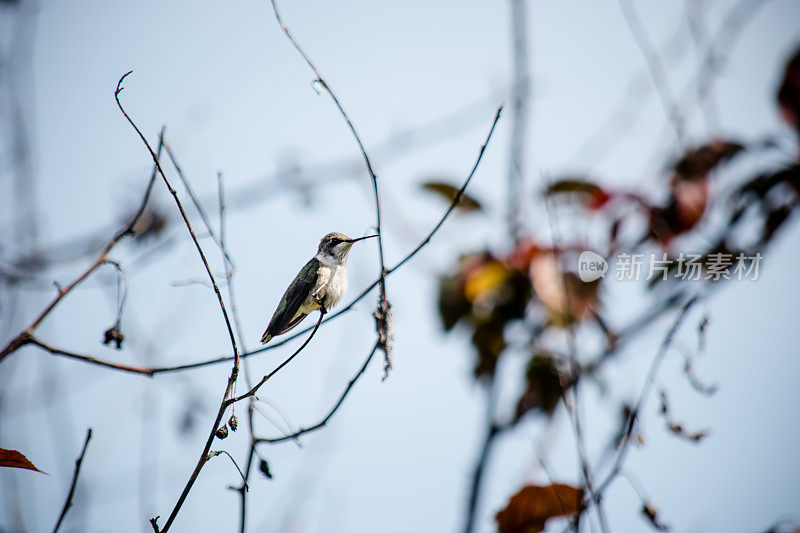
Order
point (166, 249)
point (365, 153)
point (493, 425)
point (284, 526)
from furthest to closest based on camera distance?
point (284, 526)
point (493, 425)
point (166, 249)
point (365, 153)

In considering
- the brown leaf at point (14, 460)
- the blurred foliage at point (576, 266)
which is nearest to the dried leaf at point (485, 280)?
the blurred foliage at point (576, 266)

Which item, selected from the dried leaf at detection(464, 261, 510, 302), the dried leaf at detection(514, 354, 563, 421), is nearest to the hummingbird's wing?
the dried leaf at detection(464, 261, 510, 302)

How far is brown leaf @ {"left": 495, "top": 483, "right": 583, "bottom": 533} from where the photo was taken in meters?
2.02

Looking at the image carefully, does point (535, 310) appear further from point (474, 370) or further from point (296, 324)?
point (296, 324)

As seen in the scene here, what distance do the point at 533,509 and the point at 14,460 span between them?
5.65ft

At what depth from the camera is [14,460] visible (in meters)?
1.55

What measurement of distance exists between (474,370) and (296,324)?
45.6 inches

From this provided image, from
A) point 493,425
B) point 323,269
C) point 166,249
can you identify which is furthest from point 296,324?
point 493,425

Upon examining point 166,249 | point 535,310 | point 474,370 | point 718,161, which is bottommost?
point 474,370

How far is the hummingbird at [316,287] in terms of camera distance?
249 cm

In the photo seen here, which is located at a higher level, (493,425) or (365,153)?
(365,153)

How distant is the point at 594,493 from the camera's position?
183 centimetres

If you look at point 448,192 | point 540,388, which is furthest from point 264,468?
point 448,192

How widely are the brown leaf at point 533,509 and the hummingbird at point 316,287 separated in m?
1.09
